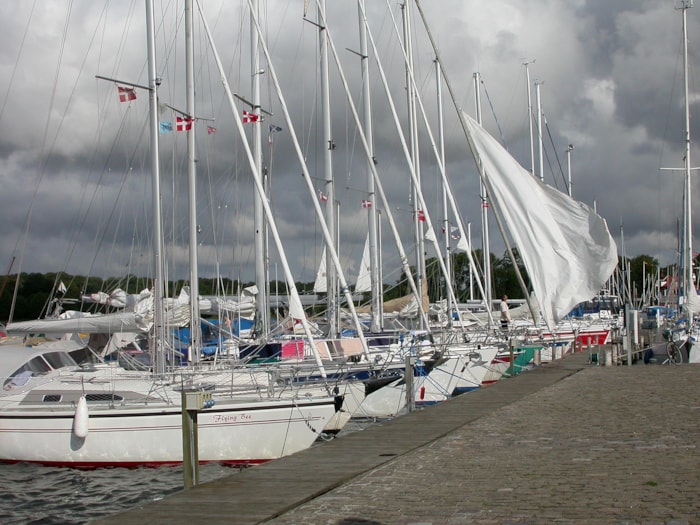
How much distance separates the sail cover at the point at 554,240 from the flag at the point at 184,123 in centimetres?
1005

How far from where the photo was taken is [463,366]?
1018 inches

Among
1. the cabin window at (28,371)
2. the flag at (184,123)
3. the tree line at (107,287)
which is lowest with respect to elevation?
the cabin window at (28,371)

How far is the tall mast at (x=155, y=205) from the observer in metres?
20.3

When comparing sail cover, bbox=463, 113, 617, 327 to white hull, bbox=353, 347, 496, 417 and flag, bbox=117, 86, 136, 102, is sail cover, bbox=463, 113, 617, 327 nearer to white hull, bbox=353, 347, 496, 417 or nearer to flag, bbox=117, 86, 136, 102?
white hull, bbox=353, 347, 496, 417

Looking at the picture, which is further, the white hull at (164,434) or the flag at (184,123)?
the flag at (184,123)

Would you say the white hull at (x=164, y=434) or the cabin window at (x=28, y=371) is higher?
the cabin window at (x=28, y=371)

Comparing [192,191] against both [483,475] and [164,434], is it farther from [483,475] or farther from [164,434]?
[483,475]

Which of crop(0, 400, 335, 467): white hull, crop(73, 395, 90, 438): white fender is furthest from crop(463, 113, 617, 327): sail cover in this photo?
crop(73, 395, 90, 438): white fender

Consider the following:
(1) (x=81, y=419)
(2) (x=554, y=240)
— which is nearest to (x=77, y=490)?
(1) (x=81, y=419)

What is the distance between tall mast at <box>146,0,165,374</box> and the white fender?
3.05 m

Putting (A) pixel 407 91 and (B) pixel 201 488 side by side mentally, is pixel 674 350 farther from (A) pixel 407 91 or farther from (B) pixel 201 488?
(B) pixel 201 488

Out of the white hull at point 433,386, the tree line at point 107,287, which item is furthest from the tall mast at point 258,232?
the white hull at point 433,386

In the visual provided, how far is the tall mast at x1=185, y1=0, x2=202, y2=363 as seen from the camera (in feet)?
72.1

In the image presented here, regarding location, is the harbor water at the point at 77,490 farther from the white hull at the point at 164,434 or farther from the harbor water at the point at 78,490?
the white hull at the point at 164,434
